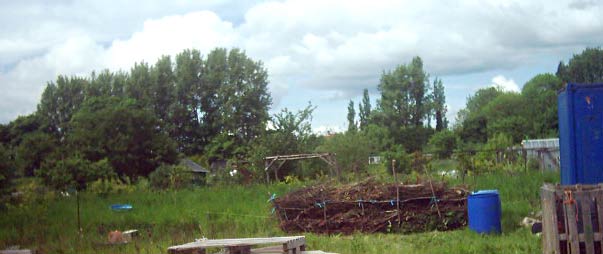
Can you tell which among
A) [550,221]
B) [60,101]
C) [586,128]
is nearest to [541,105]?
[60,101]

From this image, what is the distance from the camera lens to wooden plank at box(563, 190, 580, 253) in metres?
9.22

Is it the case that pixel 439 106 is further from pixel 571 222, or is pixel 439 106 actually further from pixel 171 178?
pixel 571 222

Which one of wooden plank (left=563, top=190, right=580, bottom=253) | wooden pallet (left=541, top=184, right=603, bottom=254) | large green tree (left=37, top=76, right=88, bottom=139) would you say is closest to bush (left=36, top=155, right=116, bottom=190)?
wooden pallet (left=541, top=184, right=603, bottom=254)

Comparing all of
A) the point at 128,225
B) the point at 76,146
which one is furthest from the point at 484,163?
the point at 76,146

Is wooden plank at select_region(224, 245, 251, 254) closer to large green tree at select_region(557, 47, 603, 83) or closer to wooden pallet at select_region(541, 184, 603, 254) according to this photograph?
wooden pallet at select_region(541, 184, 603, 254)

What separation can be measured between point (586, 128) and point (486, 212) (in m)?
2.74

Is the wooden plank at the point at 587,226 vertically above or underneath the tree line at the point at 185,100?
underneath

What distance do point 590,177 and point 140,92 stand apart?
57.2 metres

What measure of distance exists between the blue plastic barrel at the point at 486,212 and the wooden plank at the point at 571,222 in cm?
475

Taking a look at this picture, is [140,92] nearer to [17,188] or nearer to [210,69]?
[210,69]

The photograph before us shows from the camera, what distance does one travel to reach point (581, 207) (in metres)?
9.33

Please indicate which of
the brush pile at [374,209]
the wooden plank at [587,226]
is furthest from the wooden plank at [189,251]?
the brush pile at [374,209]

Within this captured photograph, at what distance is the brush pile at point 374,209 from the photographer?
15.9 m

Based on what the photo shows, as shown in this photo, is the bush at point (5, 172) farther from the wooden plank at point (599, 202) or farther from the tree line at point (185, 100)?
the tree line at point (185, 100)
